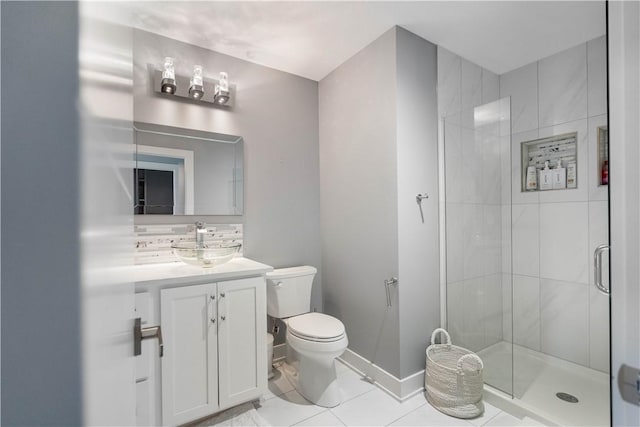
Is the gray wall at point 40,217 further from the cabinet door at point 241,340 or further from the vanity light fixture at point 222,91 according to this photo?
the vanity light fixture at point 222,91

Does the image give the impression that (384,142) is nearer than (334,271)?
Yes

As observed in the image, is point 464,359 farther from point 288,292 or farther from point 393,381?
point 288,292

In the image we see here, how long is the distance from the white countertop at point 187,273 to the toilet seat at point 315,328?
47 centimetres

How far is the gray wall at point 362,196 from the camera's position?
1983 millimetres

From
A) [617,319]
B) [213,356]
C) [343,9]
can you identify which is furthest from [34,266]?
[343,9]

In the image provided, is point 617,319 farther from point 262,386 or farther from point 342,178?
point 342,178

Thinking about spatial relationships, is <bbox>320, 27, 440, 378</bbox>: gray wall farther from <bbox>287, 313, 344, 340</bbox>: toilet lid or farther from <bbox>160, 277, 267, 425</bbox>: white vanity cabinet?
<bbox>160, 277, 267, 425</bbox>: white vanity cabinet

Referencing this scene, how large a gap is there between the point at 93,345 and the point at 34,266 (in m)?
0.09

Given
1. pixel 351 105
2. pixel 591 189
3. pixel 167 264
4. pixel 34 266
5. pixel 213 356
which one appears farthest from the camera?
pixel 351 105

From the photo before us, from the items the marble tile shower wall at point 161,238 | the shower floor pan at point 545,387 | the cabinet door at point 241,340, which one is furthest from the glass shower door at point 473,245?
the marble tile shower wall at point 161,238

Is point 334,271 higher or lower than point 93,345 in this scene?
lower

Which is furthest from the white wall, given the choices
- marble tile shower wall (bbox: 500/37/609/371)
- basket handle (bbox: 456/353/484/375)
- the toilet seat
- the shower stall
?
marble tile shower wall (bbox: 500/37/609/371)

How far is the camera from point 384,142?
202 centimetres

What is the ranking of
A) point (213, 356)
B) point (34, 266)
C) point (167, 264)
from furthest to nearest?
1. point (167, 264)
2. point (213, 356)
3. point (34, 266)
